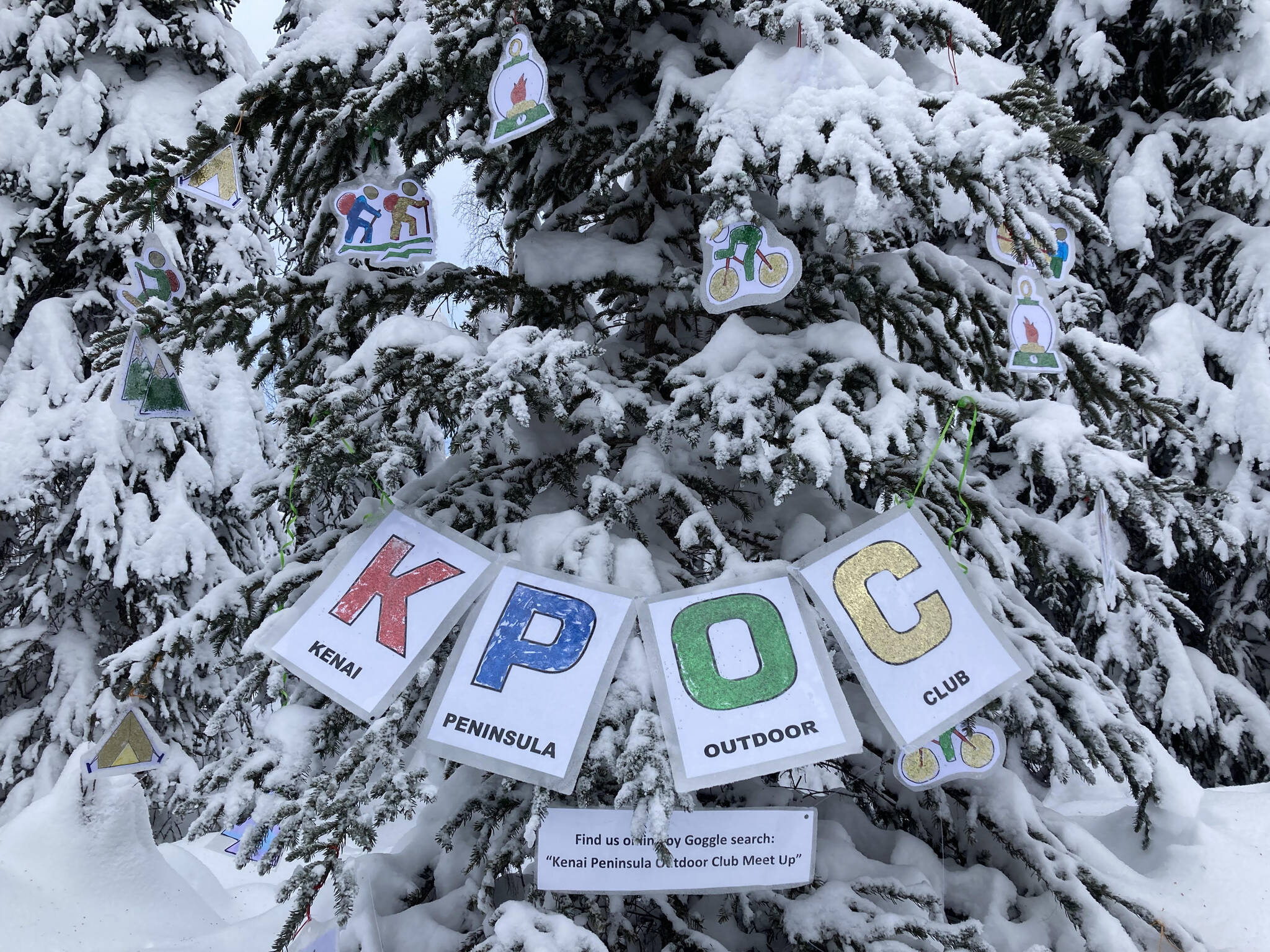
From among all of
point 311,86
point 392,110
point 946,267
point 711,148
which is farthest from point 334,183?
point 946,267

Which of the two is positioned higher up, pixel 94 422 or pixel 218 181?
pixel 218 181

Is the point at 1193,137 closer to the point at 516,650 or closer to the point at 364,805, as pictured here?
the point at 516,650

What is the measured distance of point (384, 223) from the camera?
9.91ft

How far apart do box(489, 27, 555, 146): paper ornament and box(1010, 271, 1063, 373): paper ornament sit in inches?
61.0

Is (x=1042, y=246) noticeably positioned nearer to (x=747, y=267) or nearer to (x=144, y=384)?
(x=747, y=267)

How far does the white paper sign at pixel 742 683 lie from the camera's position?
233cm

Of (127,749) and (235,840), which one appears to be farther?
(235,840)

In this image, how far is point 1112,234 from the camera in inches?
246

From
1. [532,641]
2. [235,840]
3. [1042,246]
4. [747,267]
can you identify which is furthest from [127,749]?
[1042,246]

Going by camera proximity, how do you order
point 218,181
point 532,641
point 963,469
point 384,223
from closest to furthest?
point 532,641 → point 963,469 → point 384,223 → point 218,181

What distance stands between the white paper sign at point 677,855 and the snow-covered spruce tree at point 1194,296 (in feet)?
13.7

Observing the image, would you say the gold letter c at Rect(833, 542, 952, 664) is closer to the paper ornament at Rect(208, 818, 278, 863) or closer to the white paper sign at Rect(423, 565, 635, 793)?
the white paper sign at Rect(423, 565, 635, 793)

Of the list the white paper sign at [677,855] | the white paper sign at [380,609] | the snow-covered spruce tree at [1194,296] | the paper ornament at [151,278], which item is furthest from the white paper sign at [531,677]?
the snow-covered spruce tree at [1194,296]

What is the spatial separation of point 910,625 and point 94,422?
654 centimetres
